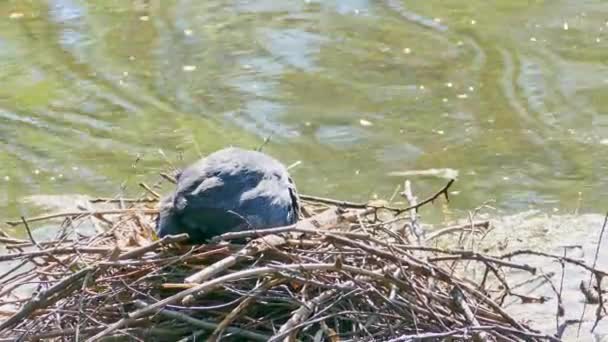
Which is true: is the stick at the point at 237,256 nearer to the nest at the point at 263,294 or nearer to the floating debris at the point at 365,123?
the nest at the point at 263,294

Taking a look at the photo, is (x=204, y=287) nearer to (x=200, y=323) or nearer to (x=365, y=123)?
(x=200, y=323)

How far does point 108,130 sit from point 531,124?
3020 millimetres

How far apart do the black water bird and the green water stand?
233cm

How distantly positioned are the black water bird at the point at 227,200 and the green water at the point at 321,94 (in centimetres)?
233

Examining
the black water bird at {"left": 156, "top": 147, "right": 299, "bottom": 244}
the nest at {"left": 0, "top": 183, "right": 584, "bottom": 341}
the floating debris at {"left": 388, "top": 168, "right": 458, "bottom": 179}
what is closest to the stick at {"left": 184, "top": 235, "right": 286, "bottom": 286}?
the nest at {"left": 0, "top": 183, "right": 584, "bottom": 341}

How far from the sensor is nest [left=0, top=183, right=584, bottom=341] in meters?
3.89

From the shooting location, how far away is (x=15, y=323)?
405 cm

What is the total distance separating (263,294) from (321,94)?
5.19m

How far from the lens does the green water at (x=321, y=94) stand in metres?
7.69

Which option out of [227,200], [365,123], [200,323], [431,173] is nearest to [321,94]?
[365,123]

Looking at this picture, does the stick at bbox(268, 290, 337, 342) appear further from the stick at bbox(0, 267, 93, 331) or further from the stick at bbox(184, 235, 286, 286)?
the stick at bbox(0, 267, 93, 331)

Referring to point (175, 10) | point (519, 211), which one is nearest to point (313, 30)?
point (175, 10)

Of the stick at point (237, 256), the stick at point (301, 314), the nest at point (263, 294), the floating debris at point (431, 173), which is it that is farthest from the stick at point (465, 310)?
the floating debris at point (431, 173)

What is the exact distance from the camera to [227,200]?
4.21 metres
